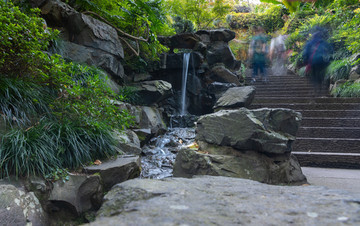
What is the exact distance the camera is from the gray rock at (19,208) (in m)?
1.72

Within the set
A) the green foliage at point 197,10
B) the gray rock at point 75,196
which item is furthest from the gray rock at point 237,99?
the green foliage at point 197,10

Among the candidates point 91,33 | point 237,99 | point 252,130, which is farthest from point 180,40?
point 252,130

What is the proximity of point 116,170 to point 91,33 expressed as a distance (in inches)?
158

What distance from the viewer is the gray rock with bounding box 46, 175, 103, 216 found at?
7.01 ft

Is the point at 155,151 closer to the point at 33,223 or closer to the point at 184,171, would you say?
the point at 184,171

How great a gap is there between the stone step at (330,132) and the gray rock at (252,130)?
163 centimetres

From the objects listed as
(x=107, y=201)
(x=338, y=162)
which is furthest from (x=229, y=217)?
(x=338, y=162)

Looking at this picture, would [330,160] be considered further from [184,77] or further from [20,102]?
[184,77]

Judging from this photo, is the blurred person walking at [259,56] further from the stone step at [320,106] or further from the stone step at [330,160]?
the stone step at [330,160]

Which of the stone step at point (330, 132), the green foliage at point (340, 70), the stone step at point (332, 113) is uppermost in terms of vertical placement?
the green foliage at point (340, 70)

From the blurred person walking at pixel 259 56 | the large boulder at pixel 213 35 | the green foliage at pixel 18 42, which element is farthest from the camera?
the large boulder at pixel 213 35

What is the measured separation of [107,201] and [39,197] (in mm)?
1414

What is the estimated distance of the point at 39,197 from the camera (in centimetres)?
205

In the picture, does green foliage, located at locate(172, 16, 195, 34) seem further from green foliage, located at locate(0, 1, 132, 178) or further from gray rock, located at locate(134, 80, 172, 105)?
green foliage, located at locate(0, 1, 132, 178)
